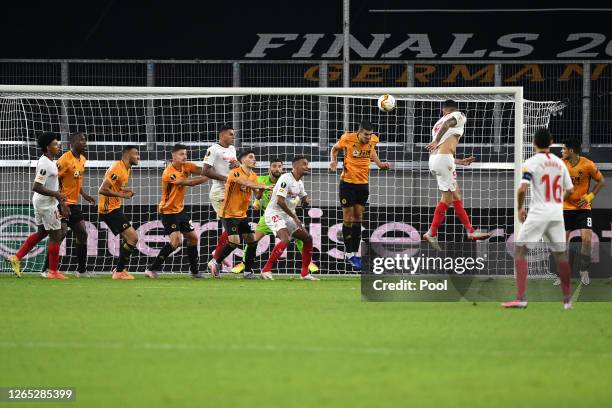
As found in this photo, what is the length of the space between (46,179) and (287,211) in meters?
3.34

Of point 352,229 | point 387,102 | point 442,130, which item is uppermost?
point 387,102

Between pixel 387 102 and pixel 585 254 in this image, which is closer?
pixel 387 102

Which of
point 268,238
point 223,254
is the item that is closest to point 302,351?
point 223,254

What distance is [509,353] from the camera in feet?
26.9

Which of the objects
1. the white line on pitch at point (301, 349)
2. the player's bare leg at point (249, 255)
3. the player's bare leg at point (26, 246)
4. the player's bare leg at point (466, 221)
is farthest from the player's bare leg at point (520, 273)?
the player's bare leg at point (26, 246)

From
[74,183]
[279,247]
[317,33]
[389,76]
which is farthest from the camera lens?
[317,33]

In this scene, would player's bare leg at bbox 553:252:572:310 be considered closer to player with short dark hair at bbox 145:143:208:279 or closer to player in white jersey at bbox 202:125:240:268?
player in white jersey at bbox 202:125:240:268

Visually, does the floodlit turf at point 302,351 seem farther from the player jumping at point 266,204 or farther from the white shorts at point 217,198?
the white shorts at point 217,198

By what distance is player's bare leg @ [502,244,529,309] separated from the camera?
11281 millimetres

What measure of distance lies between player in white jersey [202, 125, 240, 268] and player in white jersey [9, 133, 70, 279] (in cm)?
215

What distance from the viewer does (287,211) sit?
1620 centimetres

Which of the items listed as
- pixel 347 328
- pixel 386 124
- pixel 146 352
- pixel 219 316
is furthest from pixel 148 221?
pixel 146 352

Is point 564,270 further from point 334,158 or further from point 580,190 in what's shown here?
point 334,158

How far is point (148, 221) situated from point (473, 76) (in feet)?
20.4
